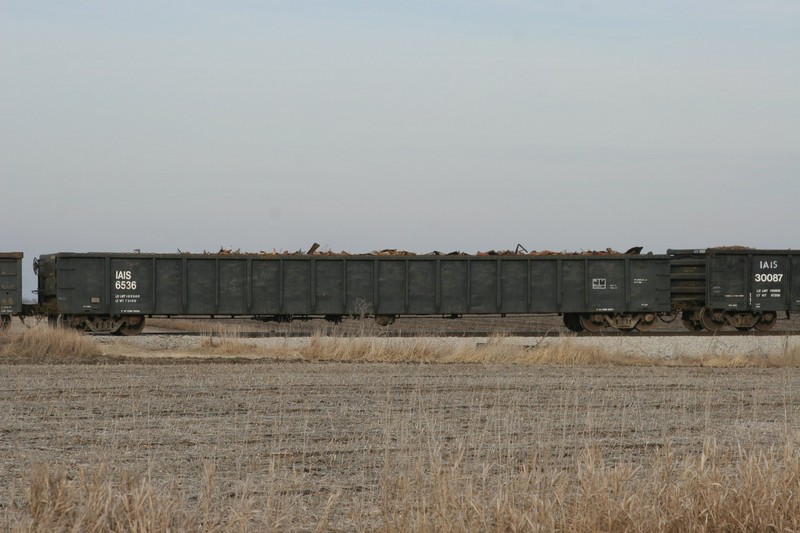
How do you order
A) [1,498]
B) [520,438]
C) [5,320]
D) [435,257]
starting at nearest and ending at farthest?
[1,498] < [520,438] < [5,320] < [435,257]

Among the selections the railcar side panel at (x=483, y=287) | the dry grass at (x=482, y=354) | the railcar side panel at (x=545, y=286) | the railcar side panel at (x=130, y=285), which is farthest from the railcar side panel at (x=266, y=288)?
the railcar side panel at (x=545, y=286)

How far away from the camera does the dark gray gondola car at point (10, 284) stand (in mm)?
A: 25188

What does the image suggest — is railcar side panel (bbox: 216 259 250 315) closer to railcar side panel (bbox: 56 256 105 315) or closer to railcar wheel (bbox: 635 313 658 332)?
railcar side panel (bbox: 56 256 105 315)

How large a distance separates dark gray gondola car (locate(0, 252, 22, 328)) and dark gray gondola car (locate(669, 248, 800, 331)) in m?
19.3

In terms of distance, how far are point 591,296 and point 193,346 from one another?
1203 centimetres

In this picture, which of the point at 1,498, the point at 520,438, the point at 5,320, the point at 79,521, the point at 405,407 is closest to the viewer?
the point at 79,521

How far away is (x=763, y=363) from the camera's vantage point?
791 inches

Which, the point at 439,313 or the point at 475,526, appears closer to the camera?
the point at 475,526

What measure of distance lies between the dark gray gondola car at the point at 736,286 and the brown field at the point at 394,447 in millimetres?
9718

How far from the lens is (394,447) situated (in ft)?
31.1

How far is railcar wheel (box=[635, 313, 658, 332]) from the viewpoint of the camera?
28703 mm

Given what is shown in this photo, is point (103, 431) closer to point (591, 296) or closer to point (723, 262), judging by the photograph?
point (591, 296)

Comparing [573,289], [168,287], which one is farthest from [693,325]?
[168,287]

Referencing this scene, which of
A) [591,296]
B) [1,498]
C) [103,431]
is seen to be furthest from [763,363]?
[1,498]
